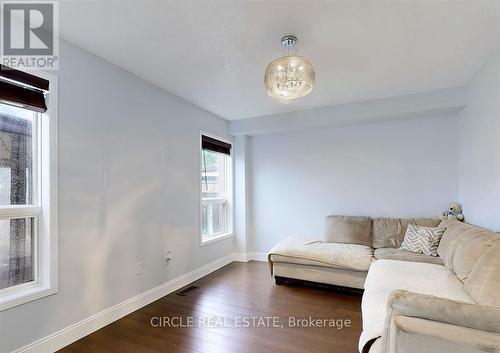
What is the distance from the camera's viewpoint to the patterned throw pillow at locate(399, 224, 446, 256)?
3031 mm

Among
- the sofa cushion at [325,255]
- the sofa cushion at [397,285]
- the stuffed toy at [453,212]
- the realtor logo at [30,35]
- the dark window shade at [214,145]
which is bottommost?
the sofa cushion at [325,255]

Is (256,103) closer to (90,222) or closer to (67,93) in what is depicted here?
(67,93)

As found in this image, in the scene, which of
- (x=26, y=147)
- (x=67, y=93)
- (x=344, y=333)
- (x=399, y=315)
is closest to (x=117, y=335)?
(x=26, y=147)

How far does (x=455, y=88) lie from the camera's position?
10.5 ft

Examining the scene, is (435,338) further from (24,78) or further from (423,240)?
(24,78)

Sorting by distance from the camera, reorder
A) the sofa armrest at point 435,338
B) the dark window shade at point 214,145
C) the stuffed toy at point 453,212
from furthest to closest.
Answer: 1. the dark window shade at point 214,145
2. the stuffed toy at point 453,212
3. the sofa armrest at point 435,338

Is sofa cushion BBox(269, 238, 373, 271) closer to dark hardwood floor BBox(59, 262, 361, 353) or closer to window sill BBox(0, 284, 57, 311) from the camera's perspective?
dark hardwood floor BBox(59, 262, 361, 353)

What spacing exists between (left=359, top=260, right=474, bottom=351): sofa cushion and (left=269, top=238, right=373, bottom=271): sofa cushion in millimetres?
337

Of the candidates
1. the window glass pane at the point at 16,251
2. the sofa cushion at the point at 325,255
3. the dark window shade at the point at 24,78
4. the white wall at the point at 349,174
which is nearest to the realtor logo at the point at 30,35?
the dark window shade at the point at 24,78

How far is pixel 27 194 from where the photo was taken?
2.03m

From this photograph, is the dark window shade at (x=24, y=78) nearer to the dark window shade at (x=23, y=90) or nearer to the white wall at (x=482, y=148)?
the dark window shade at (x=23, y=90)

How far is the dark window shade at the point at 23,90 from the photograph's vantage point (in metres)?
1.79

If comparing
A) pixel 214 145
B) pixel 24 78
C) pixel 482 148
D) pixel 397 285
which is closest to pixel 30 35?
pixel 24 78

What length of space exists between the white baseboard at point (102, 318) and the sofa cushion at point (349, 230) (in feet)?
6.73
